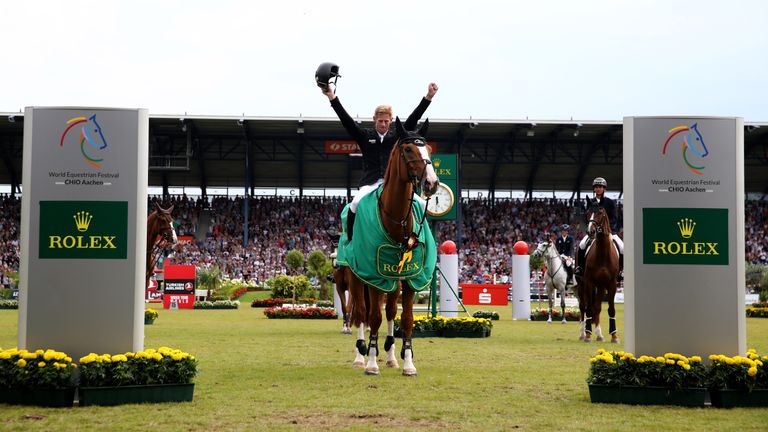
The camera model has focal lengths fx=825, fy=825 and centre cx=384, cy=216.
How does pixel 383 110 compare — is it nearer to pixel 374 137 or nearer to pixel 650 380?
pixel 374 137

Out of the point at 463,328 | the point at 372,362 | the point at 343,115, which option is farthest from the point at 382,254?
the point at 463,328

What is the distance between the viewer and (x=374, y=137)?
10445mm

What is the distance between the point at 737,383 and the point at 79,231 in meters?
6.05

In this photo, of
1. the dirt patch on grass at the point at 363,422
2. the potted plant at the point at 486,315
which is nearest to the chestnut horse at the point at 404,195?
the dirt patch on grass at the point at 363,422

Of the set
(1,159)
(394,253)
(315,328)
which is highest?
(1,159)

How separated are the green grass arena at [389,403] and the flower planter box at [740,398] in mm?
129

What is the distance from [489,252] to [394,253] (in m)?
44.3

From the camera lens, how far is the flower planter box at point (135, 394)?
7.18 metres

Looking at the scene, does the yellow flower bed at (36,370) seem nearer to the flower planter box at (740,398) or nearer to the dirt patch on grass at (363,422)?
the dirt patch on grass at (363,422)

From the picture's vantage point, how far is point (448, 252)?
23.1m

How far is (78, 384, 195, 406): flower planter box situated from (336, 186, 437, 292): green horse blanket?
2.82 meters

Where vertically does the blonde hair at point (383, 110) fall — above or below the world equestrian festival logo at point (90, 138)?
above

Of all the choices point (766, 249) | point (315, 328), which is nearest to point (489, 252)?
point (766, 249)

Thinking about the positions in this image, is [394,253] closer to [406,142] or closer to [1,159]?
[406,142]
